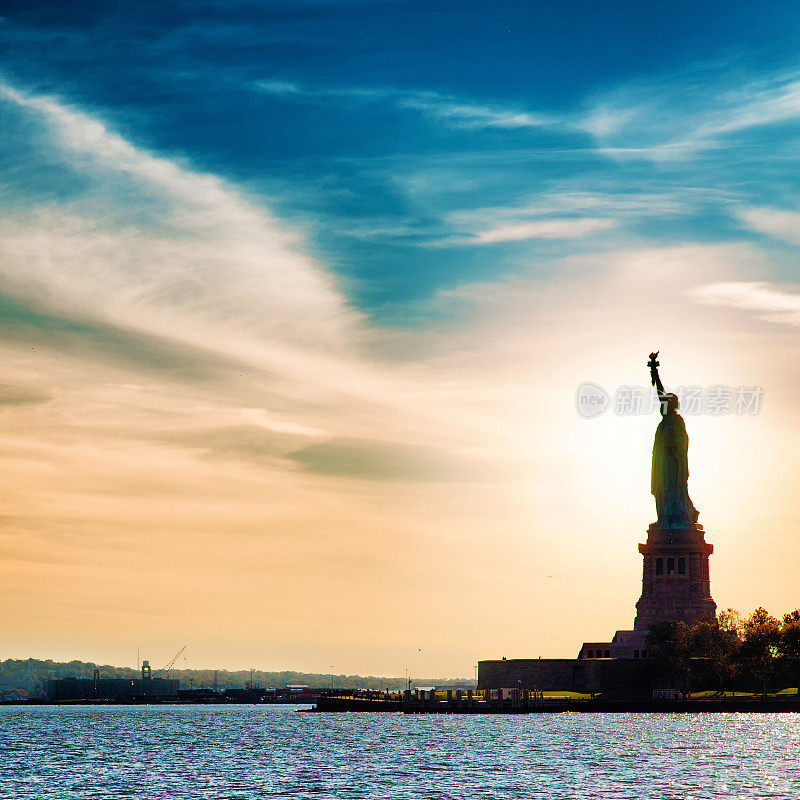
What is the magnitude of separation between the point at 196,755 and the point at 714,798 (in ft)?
172

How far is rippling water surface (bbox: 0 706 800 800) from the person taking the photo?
75250 mm

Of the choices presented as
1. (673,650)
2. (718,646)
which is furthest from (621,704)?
(718,646)

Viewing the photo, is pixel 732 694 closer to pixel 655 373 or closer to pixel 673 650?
pixel 673 650

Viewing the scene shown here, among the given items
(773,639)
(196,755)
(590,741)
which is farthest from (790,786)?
(773,639)

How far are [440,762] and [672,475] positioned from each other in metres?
96.2

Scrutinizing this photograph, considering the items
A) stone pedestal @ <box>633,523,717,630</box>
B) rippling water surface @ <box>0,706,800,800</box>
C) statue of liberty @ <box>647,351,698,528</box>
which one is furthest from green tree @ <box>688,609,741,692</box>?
statue of liberty @ <box>647,351,698,528</box>

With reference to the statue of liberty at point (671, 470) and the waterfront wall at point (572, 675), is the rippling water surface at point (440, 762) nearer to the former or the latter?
the waterfront wall at point (572, 675)

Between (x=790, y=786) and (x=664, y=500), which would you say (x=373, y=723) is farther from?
(x=790, y=786)

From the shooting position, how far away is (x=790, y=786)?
7469cm

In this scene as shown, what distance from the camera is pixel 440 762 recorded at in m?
92.2

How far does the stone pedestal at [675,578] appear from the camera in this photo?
6890 inches

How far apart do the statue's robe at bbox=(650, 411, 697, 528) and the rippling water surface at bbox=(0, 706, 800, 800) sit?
39.6 meters

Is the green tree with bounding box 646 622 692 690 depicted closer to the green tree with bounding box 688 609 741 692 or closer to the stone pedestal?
the green tree with bounding box 688 609 741 692

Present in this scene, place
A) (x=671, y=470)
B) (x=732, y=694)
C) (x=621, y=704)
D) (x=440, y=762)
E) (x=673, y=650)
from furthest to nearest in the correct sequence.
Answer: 1. (x=671, y=470)
2. (x=732, y=694)
3. (x=673, y=650)
4. (x=621, y=704)
5. (x=440, y=762)
